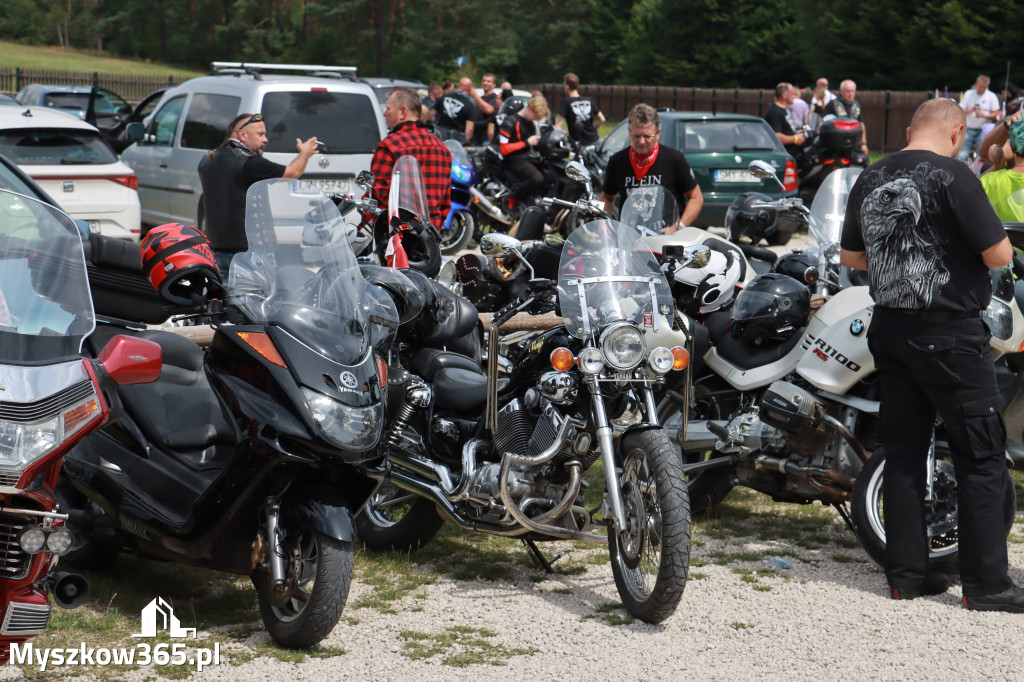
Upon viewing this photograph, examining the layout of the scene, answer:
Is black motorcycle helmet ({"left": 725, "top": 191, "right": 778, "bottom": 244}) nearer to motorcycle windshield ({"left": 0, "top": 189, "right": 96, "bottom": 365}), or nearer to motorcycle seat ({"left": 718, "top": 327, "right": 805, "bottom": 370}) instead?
motorcycle seat ({"left": 718, "top": 327, "right": 805, "bottom": 370})

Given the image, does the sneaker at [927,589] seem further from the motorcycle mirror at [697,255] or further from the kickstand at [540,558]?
the motorcycle mirror at [697,255]

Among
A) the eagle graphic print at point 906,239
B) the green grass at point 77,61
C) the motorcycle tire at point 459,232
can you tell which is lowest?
the green grass at point 77,61

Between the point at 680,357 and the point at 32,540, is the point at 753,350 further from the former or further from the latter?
the point at 32,540

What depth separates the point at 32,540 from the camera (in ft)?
11.3

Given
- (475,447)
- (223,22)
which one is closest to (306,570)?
(475,447)

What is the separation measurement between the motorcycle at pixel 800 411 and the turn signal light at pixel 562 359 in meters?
0.74

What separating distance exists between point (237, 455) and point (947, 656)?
8.60 feet

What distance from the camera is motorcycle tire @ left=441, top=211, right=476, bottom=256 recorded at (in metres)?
14.0

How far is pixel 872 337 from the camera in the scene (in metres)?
4.91

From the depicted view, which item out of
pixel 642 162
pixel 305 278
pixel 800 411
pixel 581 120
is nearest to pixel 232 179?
pixel 642 162

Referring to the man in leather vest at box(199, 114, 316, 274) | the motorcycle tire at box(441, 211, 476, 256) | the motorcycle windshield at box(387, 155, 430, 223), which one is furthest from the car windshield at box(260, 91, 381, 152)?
the motorcycle windshield at box(387, 155, 430, 223)

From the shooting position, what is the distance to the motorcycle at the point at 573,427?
15.2 feet

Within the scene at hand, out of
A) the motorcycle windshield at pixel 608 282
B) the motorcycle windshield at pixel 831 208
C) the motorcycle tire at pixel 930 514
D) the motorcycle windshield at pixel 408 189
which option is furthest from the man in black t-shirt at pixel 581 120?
the motorcycle tire at pixel 930 514

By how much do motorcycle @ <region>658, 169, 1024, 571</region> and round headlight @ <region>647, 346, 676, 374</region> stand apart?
0.61m
